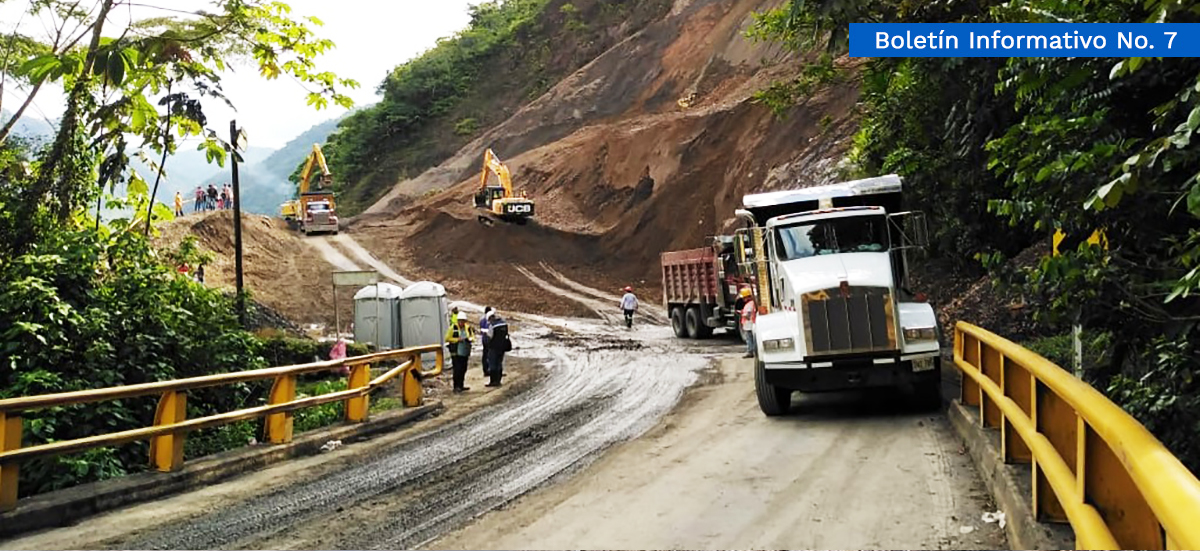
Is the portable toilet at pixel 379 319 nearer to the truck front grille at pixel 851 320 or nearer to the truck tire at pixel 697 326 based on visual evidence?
the truck tire at pixel 697 326

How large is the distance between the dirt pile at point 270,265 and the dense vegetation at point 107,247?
22604 millimetres

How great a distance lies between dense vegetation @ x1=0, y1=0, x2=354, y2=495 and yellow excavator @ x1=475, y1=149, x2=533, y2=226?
36.2 m

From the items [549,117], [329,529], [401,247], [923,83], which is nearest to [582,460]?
[329,529]

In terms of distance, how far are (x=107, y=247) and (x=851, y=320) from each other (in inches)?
385

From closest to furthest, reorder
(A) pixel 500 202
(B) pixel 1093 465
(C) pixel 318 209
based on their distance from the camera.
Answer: (B) pixel 1093 465 < (A) pixel 500 202 < (C) pixel 318 209

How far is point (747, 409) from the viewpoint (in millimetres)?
13477

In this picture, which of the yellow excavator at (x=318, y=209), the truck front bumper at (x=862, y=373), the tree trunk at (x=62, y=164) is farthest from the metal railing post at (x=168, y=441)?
the yellow excavator at (x=318, y=209)

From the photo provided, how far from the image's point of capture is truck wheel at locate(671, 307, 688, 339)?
28031mm

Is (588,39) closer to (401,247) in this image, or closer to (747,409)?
(401,247)

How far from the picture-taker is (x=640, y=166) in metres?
52.1

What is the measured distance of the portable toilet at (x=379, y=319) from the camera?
23.9 meters

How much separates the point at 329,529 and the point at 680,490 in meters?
2.91

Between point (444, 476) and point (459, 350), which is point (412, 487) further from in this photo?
point (459, 350)

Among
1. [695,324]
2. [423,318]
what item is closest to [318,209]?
[423,318]
